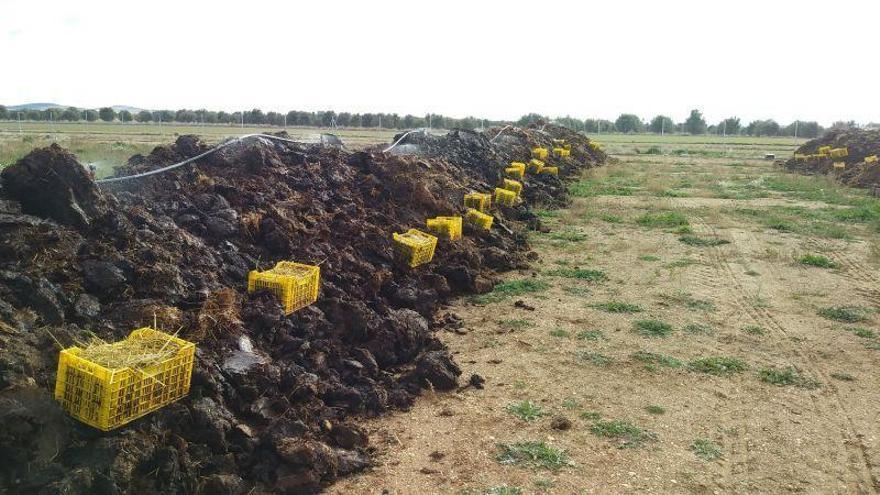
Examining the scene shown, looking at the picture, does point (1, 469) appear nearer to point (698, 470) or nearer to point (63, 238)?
point (63, 238)

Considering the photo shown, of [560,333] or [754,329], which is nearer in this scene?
[560,333]

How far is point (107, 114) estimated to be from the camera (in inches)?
2457

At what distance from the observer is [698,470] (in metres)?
4.87

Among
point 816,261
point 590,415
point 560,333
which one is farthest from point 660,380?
point 816,261

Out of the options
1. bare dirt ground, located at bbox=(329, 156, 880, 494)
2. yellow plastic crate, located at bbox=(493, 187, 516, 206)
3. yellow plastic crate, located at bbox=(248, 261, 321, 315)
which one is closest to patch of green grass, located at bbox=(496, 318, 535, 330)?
bare dirt ground, located at bbox=(329, 156, 880, 494)

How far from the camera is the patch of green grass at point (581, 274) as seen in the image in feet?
33.1

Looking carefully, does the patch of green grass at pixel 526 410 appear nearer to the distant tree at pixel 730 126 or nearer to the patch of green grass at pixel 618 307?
the patch of green grass at pixel 618 307

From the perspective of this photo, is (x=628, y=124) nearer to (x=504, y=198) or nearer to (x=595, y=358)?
(x=504, y=198)

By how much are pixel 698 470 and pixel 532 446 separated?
1.26m

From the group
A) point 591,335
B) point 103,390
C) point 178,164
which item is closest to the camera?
point 103,390

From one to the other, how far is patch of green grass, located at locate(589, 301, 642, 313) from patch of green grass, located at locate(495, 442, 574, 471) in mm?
3751

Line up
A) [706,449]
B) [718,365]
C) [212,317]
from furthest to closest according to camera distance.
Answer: [718,365]
[212,317]
[706,449]

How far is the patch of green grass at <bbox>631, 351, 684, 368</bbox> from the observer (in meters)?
6.81

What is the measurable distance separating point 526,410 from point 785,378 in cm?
289
